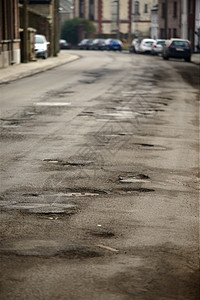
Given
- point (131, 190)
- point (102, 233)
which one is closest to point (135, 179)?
point (131, 190)

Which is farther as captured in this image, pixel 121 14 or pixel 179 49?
pixel 121 14

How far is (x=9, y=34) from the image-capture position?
43.6 m

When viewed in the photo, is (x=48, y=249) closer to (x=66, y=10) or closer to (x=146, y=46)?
(x=146, y=46)

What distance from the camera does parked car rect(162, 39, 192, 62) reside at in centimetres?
5666

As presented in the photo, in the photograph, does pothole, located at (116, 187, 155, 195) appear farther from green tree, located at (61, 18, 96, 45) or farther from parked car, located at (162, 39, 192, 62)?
green tree, located at (61, 18, 96, 45)

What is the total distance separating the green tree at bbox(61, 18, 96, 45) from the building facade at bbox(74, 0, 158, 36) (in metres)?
8.17

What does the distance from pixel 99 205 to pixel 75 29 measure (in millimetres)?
106714

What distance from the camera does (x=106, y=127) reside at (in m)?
15.3

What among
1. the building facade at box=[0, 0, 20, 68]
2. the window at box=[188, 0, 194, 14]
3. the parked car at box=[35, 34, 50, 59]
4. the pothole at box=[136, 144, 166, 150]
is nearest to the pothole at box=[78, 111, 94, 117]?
the pothole at box=[136, 144, 166, 150]

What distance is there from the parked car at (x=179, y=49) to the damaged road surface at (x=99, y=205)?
3915 centimetres

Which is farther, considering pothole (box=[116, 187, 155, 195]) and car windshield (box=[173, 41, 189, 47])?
car windshield (box=[173, 41, 189, 47])

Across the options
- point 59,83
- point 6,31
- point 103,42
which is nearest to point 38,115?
point 59,83

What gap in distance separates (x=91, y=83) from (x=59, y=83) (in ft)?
3.72

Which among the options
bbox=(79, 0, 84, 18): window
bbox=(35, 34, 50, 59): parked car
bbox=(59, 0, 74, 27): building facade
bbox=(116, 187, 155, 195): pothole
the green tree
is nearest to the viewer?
bbox=(116, 187, 155, 195): pothole
